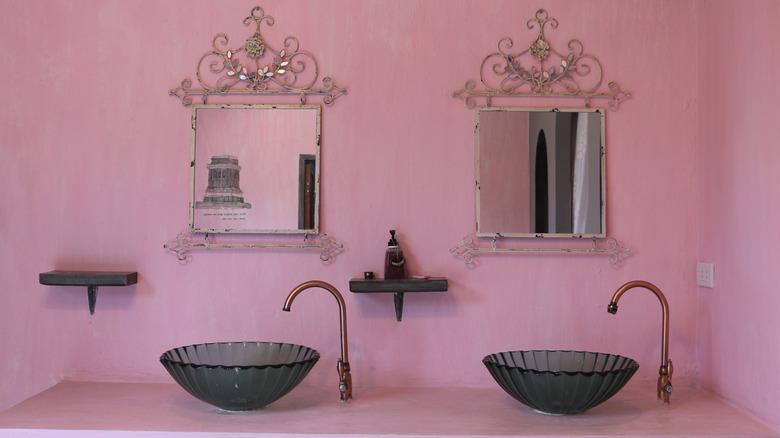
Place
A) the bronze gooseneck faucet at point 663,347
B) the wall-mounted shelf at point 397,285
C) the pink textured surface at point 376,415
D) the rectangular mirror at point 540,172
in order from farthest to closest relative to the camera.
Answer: the rectangular mirror at point 540,172, the wall-mounted shelf at point 397,285, the bronze gooseneck faucet at point 663,347, the pink textured surface at point 376,415

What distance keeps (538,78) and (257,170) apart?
1.04m

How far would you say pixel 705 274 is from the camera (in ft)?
7.82

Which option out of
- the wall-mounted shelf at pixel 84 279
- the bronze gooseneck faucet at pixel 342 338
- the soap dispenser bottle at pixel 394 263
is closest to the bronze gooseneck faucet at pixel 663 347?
the soap dispenser bottle at pixel 394 263

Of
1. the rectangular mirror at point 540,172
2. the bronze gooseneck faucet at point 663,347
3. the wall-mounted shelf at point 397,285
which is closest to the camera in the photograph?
the bronze gooseneck faucet at point 663,347

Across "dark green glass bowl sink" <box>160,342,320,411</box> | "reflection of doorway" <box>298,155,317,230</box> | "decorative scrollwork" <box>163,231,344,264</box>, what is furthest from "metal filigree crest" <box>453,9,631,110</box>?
"dark green glass bowl sink" <box>160,342,320,411</box>

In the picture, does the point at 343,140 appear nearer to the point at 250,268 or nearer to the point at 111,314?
the point at 250,268

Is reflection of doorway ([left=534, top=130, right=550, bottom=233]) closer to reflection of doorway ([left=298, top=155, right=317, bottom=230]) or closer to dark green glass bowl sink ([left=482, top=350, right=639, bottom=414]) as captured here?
dark green glass bowl sink ([left=482, top=350, right=639, bottom=414])

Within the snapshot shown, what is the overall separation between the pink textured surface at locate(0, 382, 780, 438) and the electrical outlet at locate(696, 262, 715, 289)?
367mm

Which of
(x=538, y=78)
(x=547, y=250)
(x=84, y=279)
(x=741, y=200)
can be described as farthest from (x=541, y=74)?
(x=84, y=279)

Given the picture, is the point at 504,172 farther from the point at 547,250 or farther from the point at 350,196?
the point at 350,196

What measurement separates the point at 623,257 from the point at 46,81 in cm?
213

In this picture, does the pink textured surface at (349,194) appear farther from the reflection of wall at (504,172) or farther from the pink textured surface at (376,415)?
the pink textured surface at (376,415)

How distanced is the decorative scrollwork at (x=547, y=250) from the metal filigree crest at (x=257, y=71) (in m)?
0.69

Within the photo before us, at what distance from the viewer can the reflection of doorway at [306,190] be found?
96.8 inches
